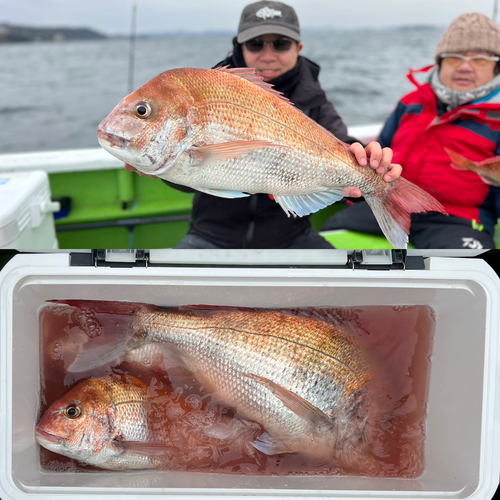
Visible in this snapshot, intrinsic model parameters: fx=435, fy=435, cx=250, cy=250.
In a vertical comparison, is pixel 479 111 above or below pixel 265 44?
below

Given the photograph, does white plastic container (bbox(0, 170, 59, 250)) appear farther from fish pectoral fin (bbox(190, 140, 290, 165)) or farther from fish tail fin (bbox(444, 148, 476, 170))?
fish tail fin (bbox(444, 148, 476, 170))

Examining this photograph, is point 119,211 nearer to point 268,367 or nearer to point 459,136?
point 268,367

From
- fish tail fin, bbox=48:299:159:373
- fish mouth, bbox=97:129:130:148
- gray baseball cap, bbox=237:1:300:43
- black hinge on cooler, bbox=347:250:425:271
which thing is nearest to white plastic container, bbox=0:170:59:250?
fish tail fin, bbox=48:299:159:373

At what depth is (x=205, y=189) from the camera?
1058 mm

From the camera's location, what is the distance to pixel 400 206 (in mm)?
1135

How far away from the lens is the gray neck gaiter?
2.18 m

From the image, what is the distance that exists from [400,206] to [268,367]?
56cm

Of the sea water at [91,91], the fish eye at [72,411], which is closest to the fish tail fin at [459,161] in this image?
the fish eye at [72,411]

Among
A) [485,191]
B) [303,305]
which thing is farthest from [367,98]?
[303,305]

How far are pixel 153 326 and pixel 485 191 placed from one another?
6.10ft

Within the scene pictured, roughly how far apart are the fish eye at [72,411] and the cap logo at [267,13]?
57.7 inches

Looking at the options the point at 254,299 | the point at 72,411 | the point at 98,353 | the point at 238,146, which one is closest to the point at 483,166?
the point at 254,299

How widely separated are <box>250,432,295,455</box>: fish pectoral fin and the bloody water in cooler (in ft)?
0.08

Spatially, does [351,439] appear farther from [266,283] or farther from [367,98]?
[367,98]
